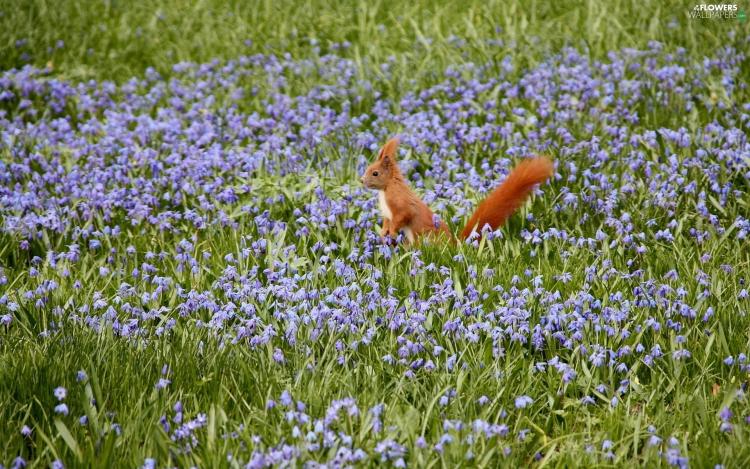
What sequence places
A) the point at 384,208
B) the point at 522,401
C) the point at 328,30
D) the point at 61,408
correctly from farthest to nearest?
the point at 328,30 < the point at 384,208 < the point at 522,401 < the point at 61,408

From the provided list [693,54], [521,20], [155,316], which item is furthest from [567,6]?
[155,316]

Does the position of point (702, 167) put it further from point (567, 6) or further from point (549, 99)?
point (567, 6)

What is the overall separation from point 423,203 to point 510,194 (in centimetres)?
49

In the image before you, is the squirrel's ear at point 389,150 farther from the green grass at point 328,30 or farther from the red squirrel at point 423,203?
the green grass at point 328,30

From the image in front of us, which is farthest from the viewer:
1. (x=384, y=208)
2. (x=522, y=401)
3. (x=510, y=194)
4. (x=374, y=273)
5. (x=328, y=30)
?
(x=328, y=30)

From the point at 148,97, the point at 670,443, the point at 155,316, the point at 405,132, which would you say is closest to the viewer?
the point at 670,443

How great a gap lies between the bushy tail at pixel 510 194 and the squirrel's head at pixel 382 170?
0.51 m

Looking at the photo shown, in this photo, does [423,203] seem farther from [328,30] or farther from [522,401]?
[328,30]

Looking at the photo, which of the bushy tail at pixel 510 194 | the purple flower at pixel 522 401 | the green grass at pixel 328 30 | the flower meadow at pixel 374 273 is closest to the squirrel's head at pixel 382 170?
the flower meadow at pixel 374 273

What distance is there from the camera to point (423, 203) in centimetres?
520

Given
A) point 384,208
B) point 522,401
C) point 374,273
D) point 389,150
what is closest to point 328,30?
Result: point 389,150

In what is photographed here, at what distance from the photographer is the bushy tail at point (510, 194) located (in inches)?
193

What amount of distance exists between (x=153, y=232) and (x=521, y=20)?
4514mm

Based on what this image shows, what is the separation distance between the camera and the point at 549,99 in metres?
6.95
